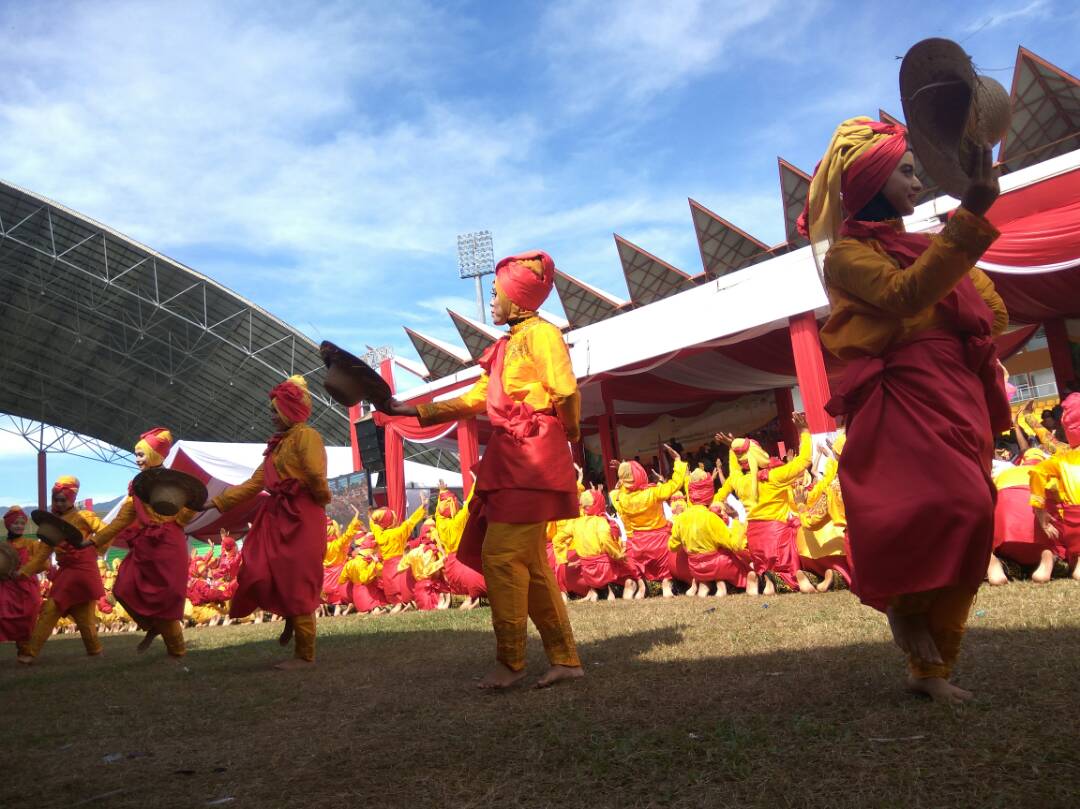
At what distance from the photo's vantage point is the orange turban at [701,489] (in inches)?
284

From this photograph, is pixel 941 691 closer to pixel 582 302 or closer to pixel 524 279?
pixel 524 279

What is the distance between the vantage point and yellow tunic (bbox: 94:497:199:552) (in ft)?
18.4

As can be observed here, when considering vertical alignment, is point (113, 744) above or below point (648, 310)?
below

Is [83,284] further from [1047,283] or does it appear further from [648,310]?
[1047,283]

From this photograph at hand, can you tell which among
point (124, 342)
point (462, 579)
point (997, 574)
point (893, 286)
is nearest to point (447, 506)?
point (462, 579)

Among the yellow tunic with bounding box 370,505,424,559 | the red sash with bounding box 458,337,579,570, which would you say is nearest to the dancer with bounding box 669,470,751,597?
the red sash with bounding box 458,337,579,570

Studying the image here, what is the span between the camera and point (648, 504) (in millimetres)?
7555

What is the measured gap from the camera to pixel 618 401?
15.7m

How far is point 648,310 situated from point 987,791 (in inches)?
386

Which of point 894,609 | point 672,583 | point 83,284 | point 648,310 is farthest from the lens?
point 83,284

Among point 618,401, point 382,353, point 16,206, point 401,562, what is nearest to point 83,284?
point 16,206

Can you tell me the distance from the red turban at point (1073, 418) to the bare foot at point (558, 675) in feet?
10.8

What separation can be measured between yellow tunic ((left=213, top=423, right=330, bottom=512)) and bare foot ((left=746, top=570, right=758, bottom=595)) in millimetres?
3630

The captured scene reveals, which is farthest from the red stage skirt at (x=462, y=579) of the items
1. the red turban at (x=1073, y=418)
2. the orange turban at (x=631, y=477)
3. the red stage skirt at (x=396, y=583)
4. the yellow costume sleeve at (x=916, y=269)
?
the yellow costume sleeve at (x=916, y=269)
